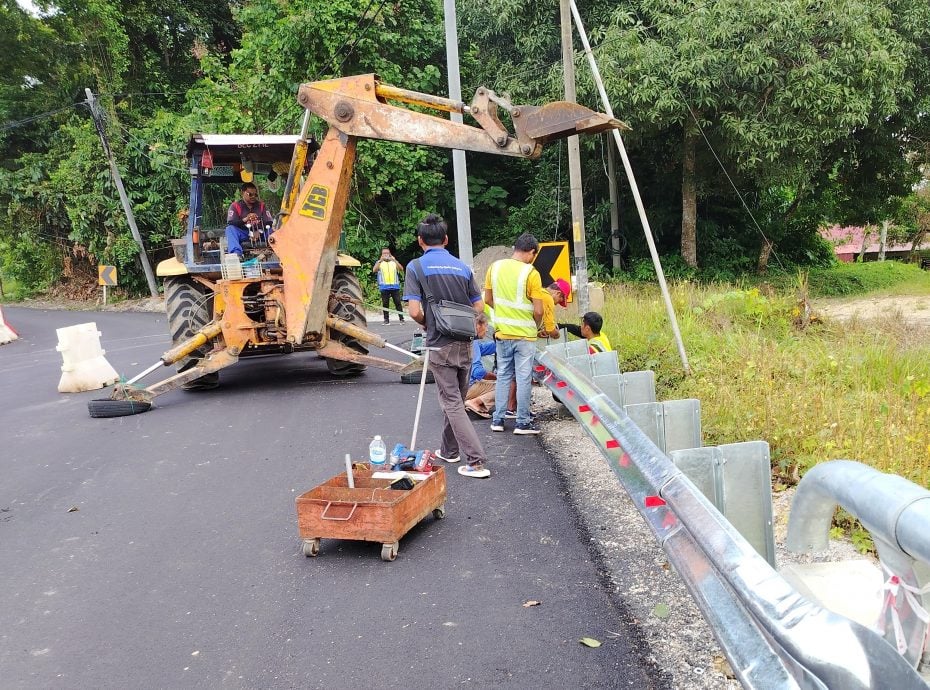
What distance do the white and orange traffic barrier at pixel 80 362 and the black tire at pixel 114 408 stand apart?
7.11 feet

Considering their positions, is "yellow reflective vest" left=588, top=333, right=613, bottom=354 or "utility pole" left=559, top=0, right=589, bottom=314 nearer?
"yellow reflective vest" left=588, top=333, right=613, bottom=354

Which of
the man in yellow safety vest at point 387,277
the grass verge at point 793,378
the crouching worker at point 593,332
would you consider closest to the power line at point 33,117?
the man in yellow safety vest at point 387,277

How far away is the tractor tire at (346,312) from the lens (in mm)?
9961

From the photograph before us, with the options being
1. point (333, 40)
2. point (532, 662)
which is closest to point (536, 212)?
point (333, 40)

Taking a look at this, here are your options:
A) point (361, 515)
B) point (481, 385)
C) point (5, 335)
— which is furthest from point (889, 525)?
point (5, 335)

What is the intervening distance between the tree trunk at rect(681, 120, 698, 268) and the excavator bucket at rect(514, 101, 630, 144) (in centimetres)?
1257

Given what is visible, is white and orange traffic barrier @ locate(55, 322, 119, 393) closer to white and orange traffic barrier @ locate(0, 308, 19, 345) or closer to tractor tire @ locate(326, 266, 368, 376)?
tractor tire @ locate(326, 266, 368, 376)

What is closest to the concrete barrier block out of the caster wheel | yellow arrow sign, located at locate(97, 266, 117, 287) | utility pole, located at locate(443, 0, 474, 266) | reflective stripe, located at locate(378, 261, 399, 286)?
the caster wheel

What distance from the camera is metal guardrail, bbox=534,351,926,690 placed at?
1.81m

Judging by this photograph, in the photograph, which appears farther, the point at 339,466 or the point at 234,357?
the point at 234,357

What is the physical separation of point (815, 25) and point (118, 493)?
1581cm

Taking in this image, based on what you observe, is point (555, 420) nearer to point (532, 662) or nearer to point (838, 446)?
point (838, 446)

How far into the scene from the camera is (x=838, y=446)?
4727 millimetres

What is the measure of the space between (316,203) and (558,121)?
10.8 ft
